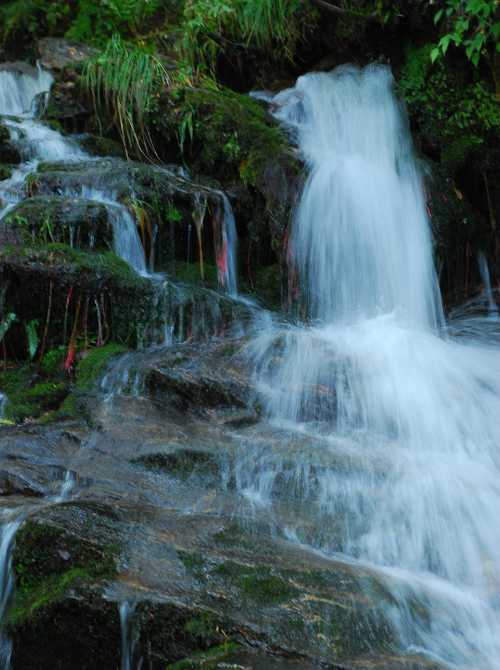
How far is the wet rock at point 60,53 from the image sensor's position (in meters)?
8.31

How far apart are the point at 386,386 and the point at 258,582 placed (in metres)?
2.22

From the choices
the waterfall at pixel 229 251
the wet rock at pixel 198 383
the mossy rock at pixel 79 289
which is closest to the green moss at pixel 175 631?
the wet rock at pixel 198 383

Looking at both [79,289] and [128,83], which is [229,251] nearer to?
[79,289]

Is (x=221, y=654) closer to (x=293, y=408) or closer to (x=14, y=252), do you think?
(x=293, y=408)

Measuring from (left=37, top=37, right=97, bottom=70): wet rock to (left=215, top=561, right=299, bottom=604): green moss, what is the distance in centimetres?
810

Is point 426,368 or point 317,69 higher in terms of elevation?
point 317,69

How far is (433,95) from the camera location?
22.0 feet

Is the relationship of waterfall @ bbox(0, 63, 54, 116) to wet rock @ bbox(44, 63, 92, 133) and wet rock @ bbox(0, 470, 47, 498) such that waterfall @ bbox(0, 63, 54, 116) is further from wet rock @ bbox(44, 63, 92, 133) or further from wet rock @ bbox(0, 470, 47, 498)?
wet rock @ bbox(0, 470, 47, 498)

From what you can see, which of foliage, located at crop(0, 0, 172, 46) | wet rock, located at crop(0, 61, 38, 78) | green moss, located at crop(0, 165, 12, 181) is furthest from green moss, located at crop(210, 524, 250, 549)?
foliage, located at crop(0, 0, 172, 46)

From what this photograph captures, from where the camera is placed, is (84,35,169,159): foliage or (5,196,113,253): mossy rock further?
(84,35,169,159): foliage

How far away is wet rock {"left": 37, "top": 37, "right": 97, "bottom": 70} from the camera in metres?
8.31

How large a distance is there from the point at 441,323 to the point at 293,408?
2.73 metres

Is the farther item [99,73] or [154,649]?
[99,73]

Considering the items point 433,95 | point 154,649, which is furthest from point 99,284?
point 433,95
